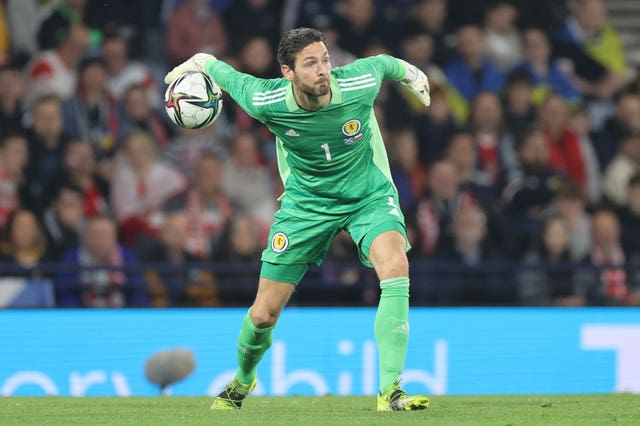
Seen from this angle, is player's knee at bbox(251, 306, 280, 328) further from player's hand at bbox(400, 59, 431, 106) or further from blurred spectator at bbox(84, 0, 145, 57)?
blurred spectator at bbox(84, 0, 145, 57)

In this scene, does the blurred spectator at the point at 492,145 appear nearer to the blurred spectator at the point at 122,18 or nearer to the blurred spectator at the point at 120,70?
the blurred spectator at the point at 120,70

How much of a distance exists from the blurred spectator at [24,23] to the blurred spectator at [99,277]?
2652 millimetres

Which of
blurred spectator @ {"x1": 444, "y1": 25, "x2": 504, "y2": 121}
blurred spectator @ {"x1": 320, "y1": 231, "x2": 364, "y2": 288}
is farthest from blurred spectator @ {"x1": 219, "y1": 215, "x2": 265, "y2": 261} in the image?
blurred spectator @ {"x1": 444, "y1": 25, "x2": 504, "y2": 121}

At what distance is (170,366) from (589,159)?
652 centimetres

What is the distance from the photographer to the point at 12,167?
12.9 meters

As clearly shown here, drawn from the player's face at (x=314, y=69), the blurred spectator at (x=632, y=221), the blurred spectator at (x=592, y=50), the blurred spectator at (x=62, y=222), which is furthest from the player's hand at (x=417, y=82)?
the blurred spectator at (x=592, y=50)

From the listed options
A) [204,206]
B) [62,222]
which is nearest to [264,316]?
[62,222]

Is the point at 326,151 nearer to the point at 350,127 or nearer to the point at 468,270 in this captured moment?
the point at 350,127

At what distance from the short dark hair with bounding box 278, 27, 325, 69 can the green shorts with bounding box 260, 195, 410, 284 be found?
0.96m

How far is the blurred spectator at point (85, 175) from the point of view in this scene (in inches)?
519

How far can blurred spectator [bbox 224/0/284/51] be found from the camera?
15.0 metres

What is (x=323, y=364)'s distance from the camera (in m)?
12.2

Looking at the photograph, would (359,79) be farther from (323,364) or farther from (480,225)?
(480,225)

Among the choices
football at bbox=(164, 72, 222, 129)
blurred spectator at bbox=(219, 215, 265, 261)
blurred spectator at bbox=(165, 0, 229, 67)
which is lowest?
blurred spectator at bbox=(219, 215, 265, 261)
